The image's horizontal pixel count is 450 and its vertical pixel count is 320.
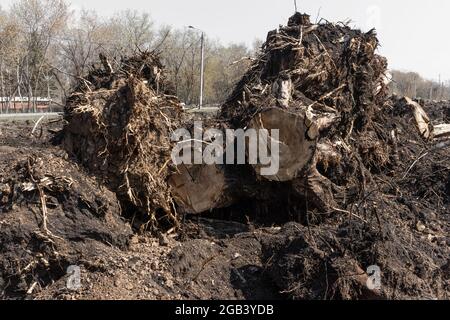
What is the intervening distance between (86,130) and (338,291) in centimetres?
239

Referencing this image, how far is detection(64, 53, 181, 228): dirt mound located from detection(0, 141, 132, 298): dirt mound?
6.9 inches

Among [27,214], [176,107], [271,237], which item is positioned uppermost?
[176,107]

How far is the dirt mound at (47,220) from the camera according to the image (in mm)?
3150

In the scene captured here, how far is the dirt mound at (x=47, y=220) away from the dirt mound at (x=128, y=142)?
18 centimetres

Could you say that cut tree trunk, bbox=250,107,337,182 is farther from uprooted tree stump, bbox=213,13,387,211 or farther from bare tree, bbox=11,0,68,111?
bare tree, bbox=11,0,68,111

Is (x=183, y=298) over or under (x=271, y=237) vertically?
under

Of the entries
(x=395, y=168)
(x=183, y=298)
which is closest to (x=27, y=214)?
(x=183, y=298)

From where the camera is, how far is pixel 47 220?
10.9 feet

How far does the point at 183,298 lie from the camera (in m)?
3.10

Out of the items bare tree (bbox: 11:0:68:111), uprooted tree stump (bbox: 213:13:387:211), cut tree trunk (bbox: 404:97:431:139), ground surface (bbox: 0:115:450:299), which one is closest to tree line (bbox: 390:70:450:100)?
bare tree (bbox: 11:0:68:111)

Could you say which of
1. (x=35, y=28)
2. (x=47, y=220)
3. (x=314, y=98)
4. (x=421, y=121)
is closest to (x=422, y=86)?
(x=35, y=28)

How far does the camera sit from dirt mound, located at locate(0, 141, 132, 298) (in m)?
3.15

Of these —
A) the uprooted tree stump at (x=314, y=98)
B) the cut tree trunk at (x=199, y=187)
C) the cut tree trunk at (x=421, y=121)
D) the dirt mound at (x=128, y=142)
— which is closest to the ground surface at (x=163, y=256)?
the dirt mound at (x=128, y=142)

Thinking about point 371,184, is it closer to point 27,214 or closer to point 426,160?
point 426,160
